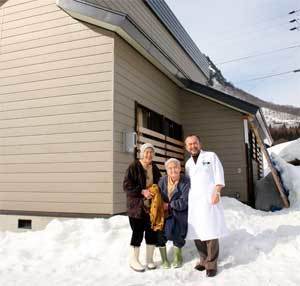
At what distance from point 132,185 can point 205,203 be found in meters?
0.90

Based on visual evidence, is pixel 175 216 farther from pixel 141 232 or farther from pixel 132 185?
pixel 132 185

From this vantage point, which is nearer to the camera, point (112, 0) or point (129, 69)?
point (129, 69)

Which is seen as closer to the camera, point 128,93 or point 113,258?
point 113,258

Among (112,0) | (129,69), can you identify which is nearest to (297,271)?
(129,69)

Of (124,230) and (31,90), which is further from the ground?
(31,90)

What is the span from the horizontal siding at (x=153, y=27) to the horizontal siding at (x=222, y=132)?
1.66 meters

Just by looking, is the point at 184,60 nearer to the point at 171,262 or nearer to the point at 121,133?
the point at 121,133

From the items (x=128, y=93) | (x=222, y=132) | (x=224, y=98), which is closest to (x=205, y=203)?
(x=128, y=93)

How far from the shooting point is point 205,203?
164 inches

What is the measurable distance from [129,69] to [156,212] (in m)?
3.98

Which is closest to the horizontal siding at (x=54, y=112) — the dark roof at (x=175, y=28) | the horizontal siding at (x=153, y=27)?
the horizontal siding at (x=153, y=27)

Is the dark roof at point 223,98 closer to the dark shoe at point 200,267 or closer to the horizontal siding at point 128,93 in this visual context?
the horizontal siding at point 128,93

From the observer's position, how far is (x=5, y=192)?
7.41m

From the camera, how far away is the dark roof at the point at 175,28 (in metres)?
10.3
